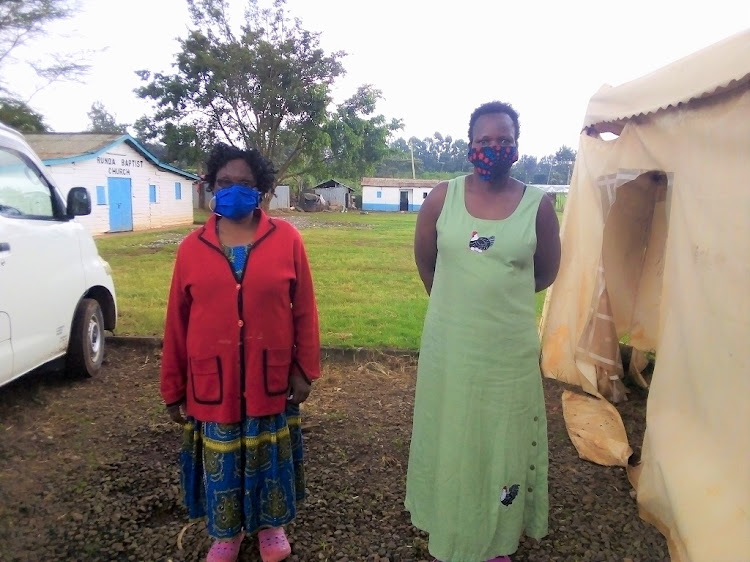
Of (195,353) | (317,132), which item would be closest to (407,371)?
(195,353)

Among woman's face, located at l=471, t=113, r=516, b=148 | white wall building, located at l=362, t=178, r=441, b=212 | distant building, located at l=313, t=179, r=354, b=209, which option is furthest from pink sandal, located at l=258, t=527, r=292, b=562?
distant building, located at l=313, t=179, r=354, b=209

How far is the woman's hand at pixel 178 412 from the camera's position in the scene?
2.29 m

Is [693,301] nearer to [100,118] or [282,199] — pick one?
[282,199]

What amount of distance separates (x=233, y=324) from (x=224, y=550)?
3.34ft

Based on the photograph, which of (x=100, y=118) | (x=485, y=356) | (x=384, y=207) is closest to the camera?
(x=485, y=356)

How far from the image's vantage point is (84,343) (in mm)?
4520

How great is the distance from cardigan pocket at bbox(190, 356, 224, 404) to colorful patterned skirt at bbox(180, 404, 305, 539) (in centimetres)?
11

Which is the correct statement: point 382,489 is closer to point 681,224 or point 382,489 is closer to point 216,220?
point 216,220

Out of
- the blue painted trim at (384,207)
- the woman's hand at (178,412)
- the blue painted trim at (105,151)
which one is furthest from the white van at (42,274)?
the blue painted trim at (384,207)

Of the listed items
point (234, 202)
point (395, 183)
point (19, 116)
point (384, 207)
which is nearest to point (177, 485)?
point (234, 202)

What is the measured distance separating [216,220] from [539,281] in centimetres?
130

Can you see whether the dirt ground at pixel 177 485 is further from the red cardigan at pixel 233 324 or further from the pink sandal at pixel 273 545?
the red cardigan at pixel 233 324

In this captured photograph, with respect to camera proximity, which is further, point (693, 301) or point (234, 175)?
point (693, 301)

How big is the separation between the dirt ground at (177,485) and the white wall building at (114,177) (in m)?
13.3
